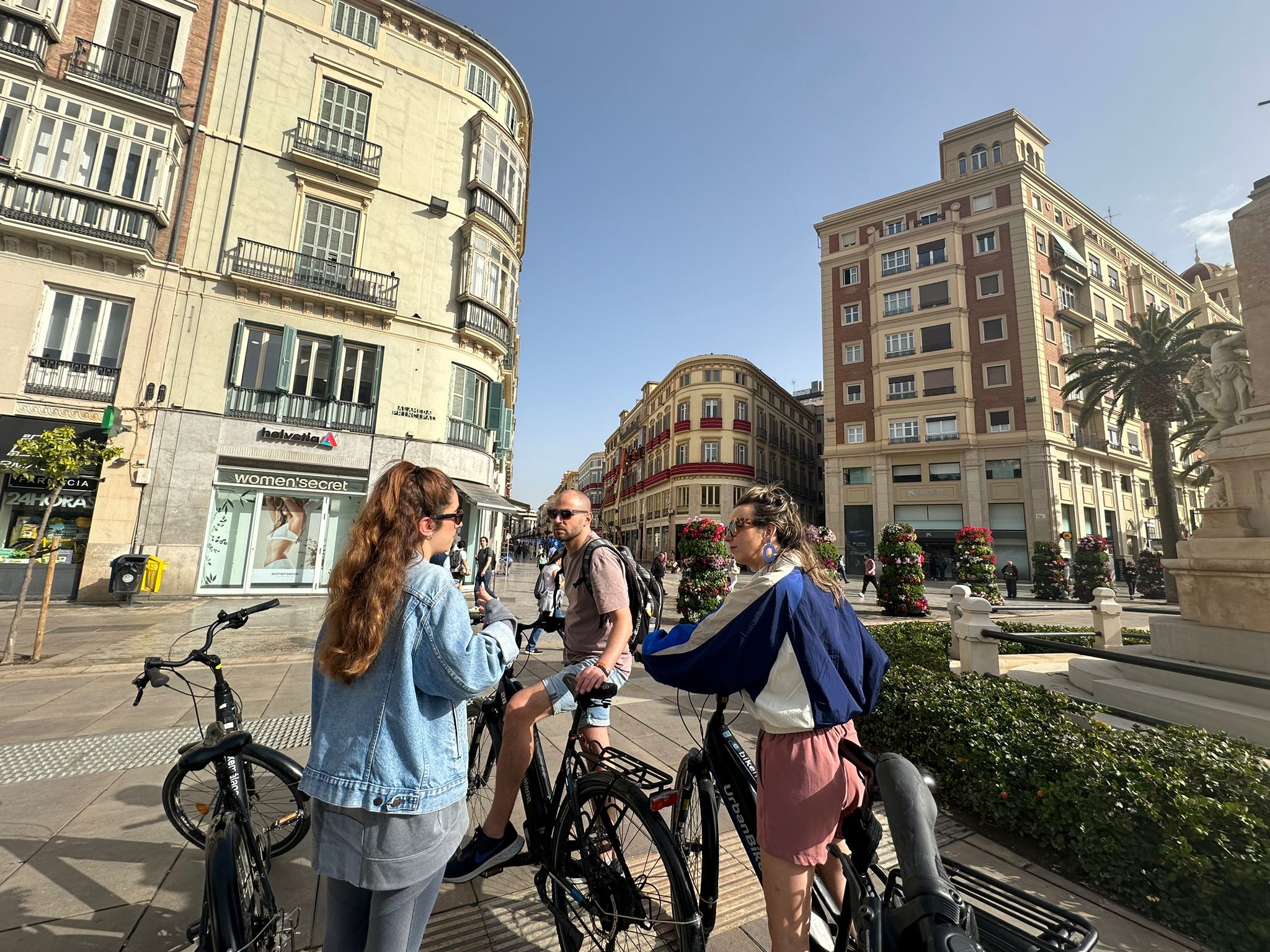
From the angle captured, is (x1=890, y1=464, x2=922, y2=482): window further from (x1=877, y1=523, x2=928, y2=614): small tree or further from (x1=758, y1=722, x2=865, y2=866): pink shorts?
(x1=758, y1=722, x2=865, y2=866): pink shorts

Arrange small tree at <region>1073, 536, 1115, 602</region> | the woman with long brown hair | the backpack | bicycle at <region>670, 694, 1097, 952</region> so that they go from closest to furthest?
bicycle at <region>670, 694, 1097, 952</region> < the woman with long brown hair < the backpack < small tree at <region>1073, 536, 1115, 602</region>

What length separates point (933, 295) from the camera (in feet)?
110

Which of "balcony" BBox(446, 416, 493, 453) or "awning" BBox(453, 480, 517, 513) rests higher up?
"balcony" BBox(446, 416, 493, 453)

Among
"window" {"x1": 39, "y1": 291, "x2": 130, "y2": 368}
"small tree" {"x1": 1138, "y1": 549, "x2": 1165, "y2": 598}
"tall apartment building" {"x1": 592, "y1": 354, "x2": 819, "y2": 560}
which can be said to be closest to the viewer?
"window" {"x1": 39, "y1": 291, "x2": 130, "y2": 368}

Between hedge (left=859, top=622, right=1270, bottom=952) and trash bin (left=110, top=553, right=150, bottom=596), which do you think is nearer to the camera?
hedge (left=859, top=622, right=1270, bottom=952)

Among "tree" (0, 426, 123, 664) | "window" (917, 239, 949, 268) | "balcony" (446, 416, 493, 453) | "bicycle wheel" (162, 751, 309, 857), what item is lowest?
"bicycle wheel" (162, 751, 309, 857)

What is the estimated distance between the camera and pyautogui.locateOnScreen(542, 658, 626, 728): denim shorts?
2586mm

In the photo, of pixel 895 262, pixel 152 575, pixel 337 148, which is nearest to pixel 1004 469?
pixel 895 262

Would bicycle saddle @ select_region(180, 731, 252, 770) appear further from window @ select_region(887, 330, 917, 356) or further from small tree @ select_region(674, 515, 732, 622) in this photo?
window @ select_region(887, 330, 917, 356)

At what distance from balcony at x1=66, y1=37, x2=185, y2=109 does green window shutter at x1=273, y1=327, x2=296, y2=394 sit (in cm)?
667

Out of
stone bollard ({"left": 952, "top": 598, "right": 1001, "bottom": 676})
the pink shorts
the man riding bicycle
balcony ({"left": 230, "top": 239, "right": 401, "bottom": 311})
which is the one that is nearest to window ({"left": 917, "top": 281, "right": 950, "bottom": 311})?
balcony ({"left": 230, "top": 239, "right": 401, "bottom": 311})

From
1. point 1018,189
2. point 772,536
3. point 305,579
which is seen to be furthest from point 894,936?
point 1018,189

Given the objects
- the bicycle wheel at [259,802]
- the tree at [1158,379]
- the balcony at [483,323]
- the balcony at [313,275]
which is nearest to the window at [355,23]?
the balcony at [313,275]

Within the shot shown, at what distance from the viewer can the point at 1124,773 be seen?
9.87ft
